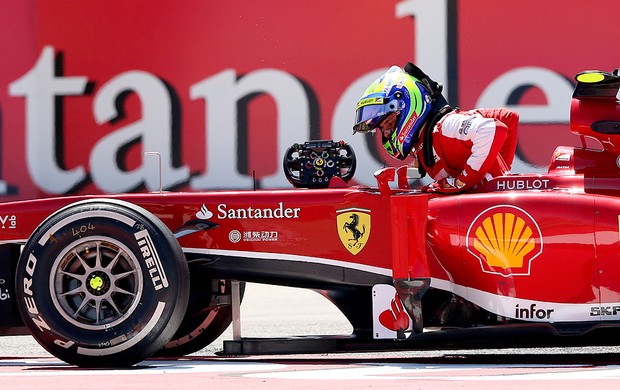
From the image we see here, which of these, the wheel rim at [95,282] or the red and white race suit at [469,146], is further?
the red and white race suit at [469,146]

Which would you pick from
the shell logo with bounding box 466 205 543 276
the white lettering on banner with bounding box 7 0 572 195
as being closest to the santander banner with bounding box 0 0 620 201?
the white lettering on banner with bounding box 7 0 572 195

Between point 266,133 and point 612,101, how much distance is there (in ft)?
18.0

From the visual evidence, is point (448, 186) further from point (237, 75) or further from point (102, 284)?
point (237, 75)

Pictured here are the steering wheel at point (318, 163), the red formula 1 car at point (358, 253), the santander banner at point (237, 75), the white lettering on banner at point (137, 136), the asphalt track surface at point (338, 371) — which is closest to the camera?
the asphalt track surface at point (338, 371)

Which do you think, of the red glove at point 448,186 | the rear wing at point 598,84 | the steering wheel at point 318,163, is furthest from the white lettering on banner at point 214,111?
the rear wing at point 598,84

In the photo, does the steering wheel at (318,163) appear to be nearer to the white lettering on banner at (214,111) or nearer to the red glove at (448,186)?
the red glove at (448,186)

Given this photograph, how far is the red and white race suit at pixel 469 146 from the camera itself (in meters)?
6.86

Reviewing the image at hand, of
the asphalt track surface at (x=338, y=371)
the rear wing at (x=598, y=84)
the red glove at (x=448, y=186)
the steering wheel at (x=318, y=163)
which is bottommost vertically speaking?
the asphalt track surface at (x=338, y=371)

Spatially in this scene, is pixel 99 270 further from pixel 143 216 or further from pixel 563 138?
pixel 563 138

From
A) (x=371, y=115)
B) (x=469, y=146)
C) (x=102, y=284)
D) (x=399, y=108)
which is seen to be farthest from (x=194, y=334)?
(x=469, y=146)

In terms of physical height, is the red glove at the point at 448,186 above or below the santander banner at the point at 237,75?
below

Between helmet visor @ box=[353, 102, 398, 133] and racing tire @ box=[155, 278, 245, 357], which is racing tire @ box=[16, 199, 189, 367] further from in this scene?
helmet visor @ box=[353, 102, 398, 133]

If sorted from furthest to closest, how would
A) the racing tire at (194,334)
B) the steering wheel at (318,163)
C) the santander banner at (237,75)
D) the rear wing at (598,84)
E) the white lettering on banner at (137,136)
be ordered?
the white lettering on banner at (137,136), the santander banner at (237,75), the racing tire at (194,334), the steering wheel at (318,163), the rear wing at (598,84)

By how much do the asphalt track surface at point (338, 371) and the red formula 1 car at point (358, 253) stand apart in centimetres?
21
